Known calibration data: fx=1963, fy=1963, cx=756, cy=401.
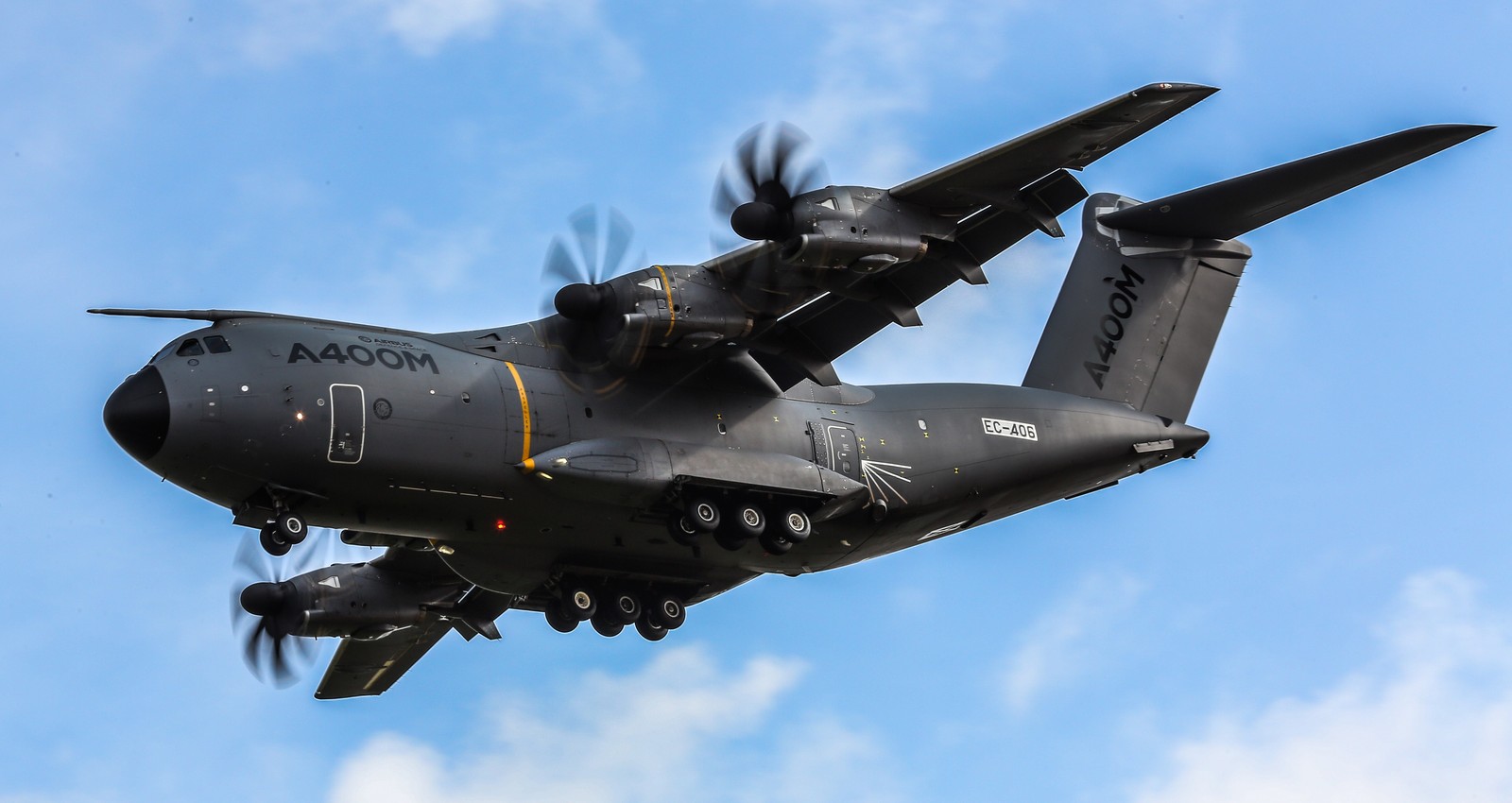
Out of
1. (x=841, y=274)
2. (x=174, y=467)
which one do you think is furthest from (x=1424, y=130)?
(x=174, y=467)

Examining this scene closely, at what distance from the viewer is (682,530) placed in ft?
49.3

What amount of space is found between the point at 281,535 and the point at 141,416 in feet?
4.19

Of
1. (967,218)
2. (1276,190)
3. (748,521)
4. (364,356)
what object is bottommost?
(364,356)

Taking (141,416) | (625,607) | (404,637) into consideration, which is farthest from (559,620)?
(141,416)

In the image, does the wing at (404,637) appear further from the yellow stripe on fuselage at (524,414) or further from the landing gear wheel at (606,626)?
the yellow stripe on fuselage at (524,414)

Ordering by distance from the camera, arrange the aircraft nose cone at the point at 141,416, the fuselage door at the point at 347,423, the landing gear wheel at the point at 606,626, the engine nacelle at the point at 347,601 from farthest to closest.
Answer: the engine nacelle at the point at 347,601, the landing gear wheel at the point at 606,626, the fuselage door at the point at 347,423, the aircraft nose cone at the point at 141,416

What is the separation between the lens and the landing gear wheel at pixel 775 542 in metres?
15.3

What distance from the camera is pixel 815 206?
46.8ft

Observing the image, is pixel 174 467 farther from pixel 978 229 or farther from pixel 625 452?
pixel 978 229

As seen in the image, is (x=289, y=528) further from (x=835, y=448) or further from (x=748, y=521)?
(x=835, y=448)

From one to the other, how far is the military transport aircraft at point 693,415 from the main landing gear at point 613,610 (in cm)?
2

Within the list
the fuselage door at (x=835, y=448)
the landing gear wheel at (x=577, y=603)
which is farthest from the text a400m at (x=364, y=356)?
the fuselage door at (x=835, y=448)

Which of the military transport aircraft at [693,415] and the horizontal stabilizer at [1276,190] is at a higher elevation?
the horizontal stabilizer at [1276,190]

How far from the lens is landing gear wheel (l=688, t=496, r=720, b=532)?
49.0 feet
